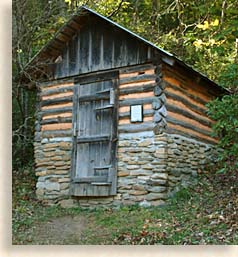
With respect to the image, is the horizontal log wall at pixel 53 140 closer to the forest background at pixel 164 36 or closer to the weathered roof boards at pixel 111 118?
the weathered roof boards at pixel 111 118

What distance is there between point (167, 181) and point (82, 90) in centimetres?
133

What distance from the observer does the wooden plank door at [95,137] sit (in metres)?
4.20

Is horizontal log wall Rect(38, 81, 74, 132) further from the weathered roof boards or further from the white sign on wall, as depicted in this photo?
the white sign on wall

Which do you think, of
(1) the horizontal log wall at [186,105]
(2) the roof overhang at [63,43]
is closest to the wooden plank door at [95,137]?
(2) the roof overhang at [63,43]

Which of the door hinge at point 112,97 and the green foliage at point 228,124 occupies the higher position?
the door hinge at point 112,97

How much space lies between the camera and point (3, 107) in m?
3.63

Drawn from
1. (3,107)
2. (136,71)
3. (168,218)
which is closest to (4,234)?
(3,107)

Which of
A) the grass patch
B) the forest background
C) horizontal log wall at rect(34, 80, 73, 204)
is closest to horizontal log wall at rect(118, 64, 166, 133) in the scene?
the forest background

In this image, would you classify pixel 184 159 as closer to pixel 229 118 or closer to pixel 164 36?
pixel 229 118

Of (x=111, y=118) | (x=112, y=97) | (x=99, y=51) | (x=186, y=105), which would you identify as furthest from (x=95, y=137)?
(x=186, y=105)

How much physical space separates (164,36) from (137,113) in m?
0.94

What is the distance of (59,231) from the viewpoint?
136 inches

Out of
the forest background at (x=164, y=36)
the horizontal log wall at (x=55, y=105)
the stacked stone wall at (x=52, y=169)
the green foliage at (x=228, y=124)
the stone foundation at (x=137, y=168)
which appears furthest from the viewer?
the horizontal log wall at (x=55, y=105)

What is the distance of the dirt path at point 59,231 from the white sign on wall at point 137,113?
Result: 1128 mm
